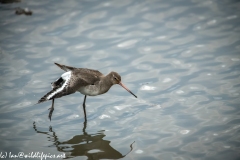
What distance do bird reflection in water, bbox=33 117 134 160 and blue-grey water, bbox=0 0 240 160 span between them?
18mm

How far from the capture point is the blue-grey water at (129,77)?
6.79 metres

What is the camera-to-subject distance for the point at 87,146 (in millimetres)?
6742

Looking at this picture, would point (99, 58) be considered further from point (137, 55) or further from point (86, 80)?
point (86, 80)

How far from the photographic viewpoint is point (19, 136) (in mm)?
7004

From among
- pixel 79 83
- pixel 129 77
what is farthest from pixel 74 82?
pixel 129 77

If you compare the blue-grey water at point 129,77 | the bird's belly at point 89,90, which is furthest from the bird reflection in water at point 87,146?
the bird's belly at point 89,90

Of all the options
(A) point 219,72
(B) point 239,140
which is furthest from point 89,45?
(B) point 239,140

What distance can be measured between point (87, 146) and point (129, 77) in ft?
8.90

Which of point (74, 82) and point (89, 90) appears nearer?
point (74, 82)

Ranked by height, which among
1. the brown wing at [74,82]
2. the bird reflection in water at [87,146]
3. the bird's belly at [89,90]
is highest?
the brown wing at [74,82]

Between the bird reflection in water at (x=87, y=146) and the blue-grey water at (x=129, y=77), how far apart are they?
0.7 inches

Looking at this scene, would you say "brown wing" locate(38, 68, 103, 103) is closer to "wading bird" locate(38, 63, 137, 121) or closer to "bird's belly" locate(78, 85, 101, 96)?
"wading bird" locate(38, 63, 137, 121)

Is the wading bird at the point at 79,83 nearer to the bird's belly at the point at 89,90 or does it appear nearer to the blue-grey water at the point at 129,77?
the bird's belly at the point at 89,90

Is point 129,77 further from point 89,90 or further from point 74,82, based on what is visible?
point 74,82
